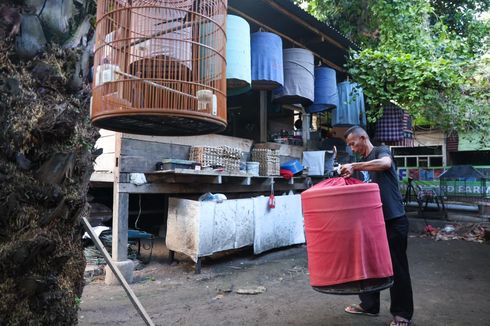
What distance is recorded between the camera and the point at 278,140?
28.4ft

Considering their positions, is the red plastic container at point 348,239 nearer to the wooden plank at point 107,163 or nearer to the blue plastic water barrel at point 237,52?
the blue plastic water barrel at point 237,52

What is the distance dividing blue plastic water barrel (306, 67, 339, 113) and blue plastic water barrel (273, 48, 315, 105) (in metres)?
0.66

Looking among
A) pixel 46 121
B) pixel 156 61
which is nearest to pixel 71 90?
pixel 46 121

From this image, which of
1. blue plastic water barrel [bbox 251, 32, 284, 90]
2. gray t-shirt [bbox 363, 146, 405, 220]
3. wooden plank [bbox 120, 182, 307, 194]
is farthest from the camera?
blue plastic water barrel [bbox 251, 32, 284, 90]

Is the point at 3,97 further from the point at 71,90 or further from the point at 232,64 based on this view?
the point at 232,64

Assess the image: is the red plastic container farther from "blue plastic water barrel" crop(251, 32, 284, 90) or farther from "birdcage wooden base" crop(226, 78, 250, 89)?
"blue plastic water barrel" crop(251, 32, 284, 90)

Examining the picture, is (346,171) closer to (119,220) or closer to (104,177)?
(119,220)

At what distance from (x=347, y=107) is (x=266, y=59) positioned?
3102 millimetres

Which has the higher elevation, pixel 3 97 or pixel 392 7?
pixel 392 7

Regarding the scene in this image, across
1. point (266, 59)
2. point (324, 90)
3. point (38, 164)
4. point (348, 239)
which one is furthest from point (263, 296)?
point (324, 90)

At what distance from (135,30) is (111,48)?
28cm

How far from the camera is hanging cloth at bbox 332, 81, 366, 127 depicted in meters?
8.64

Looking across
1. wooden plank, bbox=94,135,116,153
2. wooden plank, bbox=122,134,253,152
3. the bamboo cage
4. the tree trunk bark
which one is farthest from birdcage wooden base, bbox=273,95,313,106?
the tree trunk bark

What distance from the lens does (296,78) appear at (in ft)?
23.4
